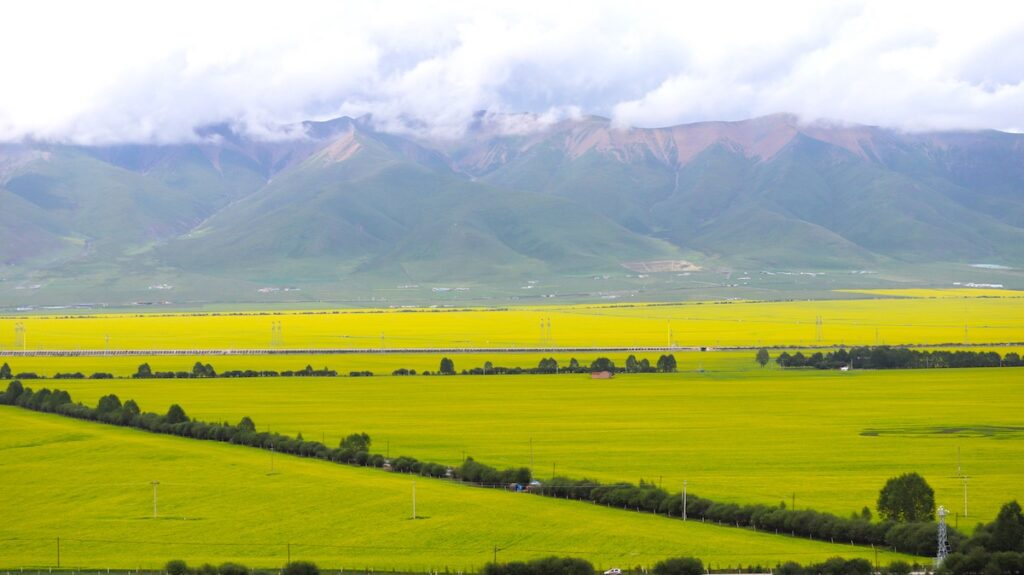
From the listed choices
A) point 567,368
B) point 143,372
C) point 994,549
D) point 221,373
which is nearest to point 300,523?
point 994,549

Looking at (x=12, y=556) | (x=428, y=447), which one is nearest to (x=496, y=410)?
(x=428, y=447)

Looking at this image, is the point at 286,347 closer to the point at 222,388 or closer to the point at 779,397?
the point at 222,388

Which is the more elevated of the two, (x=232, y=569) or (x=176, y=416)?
(x=176, y=416)

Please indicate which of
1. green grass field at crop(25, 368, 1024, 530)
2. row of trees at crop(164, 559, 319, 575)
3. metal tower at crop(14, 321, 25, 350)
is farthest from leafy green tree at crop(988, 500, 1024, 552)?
metal tower at crop(14, 321, 25, 350)

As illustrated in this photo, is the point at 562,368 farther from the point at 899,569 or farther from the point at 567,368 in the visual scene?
the point at 899,569

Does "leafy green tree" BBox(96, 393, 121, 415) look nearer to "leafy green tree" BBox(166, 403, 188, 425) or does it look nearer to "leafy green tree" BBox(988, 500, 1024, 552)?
"leafy green tree" BBox(166, 403, 188, 425)
